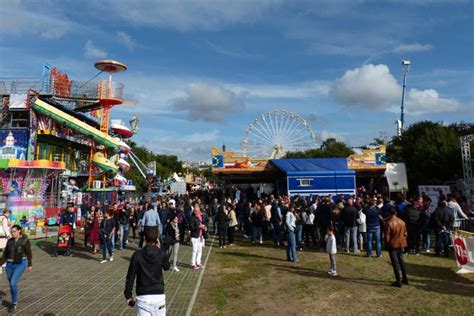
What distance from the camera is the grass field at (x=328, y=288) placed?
6.87 m

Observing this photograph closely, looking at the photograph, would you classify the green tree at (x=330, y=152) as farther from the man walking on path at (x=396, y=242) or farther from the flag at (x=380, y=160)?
the man walking on path at (x=396, y=242)

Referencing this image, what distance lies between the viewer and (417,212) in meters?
11.6

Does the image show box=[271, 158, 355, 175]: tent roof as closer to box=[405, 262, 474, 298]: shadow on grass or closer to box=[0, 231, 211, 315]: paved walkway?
box=[0, 231, 211, 315]: paved walkway

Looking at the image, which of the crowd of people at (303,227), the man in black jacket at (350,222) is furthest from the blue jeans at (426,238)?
the man in black jacket at (350,222)

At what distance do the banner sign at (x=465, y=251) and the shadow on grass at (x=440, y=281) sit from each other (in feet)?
1.06

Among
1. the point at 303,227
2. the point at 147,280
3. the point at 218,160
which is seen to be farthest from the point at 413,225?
the point at 218,160

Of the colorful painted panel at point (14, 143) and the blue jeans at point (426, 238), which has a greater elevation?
the colorful painted panel at point (14, 143)

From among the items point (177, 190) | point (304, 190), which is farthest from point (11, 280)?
point (177, 190)

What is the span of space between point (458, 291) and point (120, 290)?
783 cm

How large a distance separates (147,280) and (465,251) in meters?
9.02

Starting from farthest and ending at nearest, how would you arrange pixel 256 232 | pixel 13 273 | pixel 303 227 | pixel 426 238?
pixel 256 232 → pixel 303 227 → pixel 426 238 → pixel 13 273

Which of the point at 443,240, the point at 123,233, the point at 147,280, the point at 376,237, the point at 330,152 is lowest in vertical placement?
the point at 443,240

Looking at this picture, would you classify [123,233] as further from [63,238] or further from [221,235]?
[221,235]

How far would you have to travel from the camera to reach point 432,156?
112 feet
